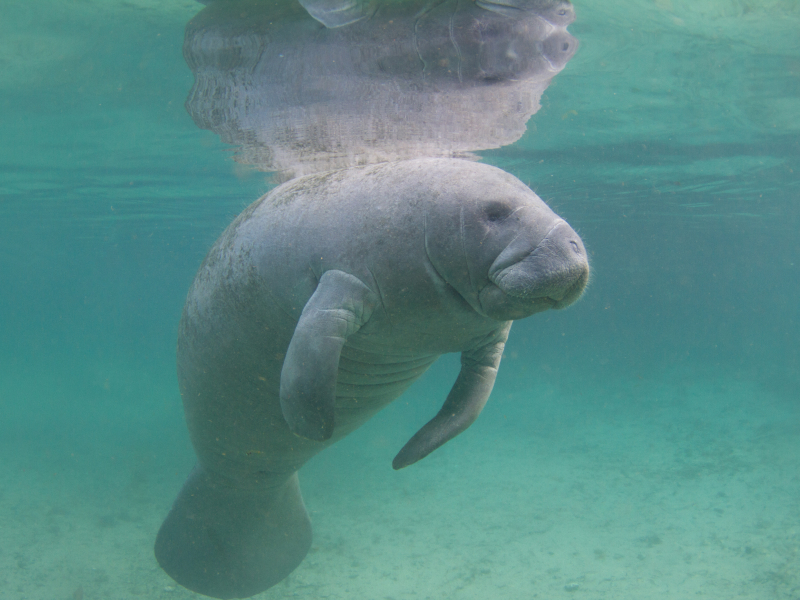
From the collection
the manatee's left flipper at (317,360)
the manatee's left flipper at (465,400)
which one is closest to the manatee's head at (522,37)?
the manatee's left flipper at (465,400)

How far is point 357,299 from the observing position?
2.31 meters

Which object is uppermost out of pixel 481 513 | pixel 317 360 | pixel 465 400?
pixel 317 360

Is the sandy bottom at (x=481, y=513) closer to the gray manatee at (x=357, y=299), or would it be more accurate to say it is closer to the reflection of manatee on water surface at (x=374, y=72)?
the gray manatee at (x=357, y=299)

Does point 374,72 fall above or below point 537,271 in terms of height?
below

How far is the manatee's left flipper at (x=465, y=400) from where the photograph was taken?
2.87 metres

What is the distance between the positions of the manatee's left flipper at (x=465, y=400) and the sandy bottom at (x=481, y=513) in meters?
4.74

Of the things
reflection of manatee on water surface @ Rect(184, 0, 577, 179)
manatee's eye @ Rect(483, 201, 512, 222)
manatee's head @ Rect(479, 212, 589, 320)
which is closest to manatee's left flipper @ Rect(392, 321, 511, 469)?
manatee's head @ Rect(479, 212, 589, 320)

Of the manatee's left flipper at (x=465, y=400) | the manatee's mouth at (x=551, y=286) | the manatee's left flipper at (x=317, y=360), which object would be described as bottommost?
the manatee's left flipper at (x=465, y=400)

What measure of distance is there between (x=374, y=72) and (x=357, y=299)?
14.3ft

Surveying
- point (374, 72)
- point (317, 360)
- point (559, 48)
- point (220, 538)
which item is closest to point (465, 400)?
point (317, 360)

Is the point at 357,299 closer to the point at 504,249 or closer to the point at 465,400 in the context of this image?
the point at 504,249

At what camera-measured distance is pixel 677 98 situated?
995cm

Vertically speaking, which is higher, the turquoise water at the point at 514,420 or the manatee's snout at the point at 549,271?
the manatee's snout at the point at 549,271

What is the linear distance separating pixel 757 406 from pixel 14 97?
69.6ft
